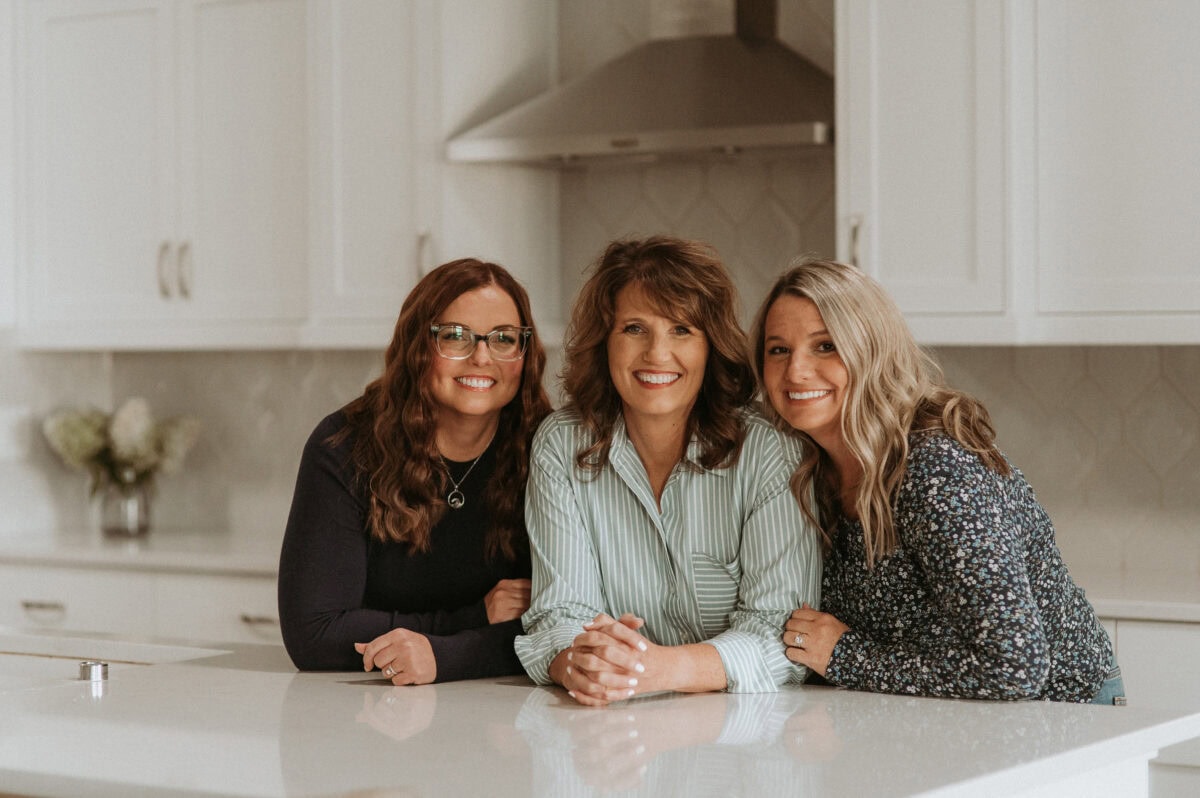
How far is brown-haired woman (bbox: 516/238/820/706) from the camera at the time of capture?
197 cm

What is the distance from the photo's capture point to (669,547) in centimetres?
202

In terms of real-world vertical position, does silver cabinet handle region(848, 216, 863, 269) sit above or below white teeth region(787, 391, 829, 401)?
above

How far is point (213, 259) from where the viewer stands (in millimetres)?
3850

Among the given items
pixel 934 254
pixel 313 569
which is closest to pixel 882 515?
pixel 313 569

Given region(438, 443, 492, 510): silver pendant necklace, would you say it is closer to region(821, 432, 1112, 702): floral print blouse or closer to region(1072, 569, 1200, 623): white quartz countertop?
region(821, 432, 1112, 702): floral print blouse

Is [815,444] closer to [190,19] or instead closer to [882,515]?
[882,515]

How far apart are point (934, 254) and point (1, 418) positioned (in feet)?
8.68

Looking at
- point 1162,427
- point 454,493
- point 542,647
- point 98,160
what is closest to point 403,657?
point 542,647

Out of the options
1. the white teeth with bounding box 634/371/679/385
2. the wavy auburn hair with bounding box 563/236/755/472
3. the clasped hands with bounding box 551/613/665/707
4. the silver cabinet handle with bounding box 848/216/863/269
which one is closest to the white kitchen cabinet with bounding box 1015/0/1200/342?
the silver cabinet handle with bounding box 848/216/863/269

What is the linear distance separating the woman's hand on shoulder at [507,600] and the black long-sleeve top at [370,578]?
17mm

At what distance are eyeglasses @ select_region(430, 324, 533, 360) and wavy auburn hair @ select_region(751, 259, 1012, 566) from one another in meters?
0.41

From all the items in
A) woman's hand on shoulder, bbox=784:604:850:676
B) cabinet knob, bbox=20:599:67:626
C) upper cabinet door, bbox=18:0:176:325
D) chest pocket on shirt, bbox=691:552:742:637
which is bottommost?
cabinet knob, bbox=20:599:67:626

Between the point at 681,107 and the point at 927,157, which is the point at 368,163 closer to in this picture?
the point at 681,107

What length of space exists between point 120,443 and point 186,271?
0.55 meters
